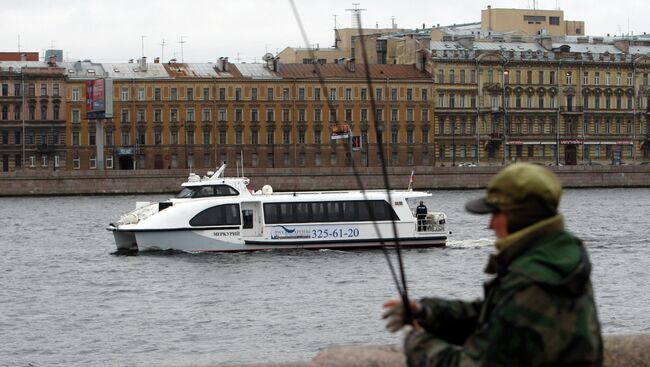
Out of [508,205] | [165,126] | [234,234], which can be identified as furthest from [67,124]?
[508,205]

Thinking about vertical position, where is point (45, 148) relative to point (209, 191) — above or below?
above

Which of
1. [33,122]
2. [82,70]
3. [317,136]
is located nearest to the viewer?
[33,122]

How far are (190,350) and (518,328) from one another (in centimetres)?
1223

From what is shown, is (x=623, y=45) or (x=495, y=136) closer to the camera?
(x=495, y=136)

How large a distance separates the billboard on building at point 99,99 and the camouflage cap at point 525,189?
62580 mm

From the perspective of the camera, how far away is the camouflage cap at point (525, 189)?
3115 millimetres

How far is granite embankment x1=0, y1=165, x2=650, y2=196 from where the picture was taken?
60844mm

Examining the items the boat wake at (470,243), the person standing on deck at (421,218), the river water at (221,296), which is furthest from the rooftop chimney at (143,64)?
the person standing on deck at (421,218)

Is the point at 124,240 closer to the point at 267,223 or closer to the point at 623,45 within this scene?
the point at 267,223

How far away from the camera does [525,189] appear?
3.12 m

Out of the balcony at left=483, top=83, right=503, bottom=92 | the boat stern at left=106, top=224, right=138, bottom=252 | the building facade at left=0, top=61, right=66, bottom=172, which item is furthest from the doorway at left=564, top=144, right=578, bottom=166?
the boat stern at left=106, top=224, right=138, bottom=252

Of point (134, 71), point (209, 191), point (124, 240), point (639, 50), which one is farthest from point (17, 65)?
point (209, 191)

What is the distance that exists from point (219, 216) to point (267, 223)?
88cm

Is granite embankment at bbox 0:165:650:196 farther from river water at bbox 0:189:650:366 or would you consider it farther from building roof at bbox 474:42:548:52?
river water at bbox 0:189:650:366
